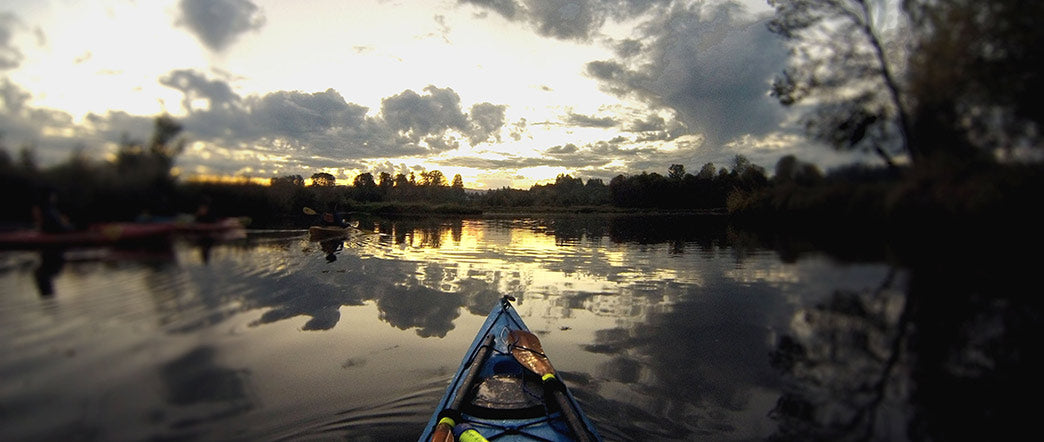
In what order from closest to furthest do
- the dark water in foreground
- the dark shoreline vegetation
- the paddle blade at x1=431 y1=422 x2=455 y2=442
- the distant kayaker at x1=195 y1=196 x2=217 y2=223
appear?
the dark shoreline vegetation
the dark water in foreground
the distant kayaker at x1=195 y1=196 x2=217 y2=223
the paddle blade at x1=431 y1=422 x2=455 y2=442

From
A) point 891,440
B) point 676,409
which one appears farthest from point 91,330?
point 891,440

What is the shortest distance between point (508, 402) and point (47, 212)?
379 cm

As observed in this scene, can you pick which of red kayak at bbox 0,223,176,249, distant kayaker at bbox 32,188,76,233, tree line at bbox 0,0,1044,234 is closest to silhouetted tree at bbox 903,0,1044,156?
tree line at bbox 0,0,1044,234

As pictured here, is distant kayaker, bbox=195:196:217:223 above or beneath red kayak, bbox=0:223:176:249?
above

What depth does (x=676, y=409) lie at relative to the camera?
17.0 ft

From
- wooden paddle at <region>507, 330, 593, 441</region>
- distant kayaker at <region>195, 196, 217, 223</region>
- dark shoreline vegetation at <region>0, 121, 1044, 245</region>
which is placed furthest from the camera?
wooden paddle at <region>507, 330, 593, 441</region>

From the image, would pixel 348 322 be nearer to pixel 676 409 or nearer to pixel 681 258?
pixel 676 409

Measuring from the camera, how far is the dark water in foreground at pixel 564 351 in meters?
2.88

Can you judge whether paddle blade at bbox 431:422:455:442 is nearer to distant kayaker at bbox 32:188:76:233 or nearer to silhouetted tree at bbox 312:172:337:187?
distant kayaker at bbox 32:188:76:233

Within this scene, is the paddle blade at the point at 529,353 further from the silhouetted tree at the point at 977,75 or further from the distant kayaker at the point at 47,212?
the distant kayaker at the point at 47,212

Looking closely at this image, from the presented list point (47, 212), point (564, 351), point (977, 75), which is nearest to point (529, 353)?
point (564, 351)

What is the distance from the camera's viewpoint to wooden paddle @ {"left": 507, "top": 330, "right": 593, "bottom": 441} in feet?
12.5

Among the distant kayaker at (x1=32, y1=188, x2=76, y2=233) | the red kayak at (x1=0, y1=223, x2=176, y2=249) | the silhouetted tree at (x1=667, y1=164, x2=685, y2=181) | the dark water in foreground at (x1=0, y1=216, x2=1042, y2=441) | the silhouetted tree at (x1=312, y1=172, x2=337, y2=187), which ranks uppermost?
the silhouetted tree at (x1=667, y1=164, x2=685, y2=181)

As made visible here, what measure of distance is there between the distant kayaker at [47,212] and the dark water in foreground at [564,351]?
0.23 metres
